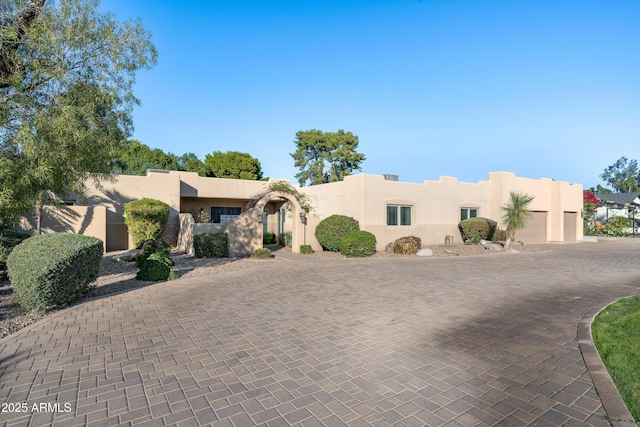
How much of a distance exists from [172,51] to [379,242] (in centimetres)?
1195

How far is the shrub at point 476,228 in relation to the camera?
19.3 metres

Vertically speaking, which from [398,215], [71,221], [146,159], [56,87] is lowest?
[71,221]

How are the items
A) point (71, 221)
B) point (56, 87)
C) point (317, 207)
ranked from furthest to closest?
1. point (317, 207)
2. point (71, 221)
3. point (56, 87)

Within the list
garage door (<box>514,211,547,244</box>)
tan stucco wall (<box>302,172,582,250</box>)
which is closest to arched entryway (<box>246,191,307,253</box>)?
tan stucco wall (<box>302,172,582,250</box>)

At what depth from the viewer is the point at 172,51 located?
30.3ft

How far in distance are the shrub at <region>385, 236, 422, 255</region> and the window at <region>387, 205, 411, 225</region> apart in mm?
1242

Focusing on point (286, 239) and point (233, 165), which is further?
point (233, 165)

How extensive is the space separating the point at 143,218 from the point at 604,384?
1738 cm

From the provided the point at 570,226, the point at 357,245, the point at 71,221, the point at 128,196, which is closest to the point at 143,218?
the point at 128,196

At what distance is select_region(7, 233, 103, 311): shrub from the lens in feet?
19.4

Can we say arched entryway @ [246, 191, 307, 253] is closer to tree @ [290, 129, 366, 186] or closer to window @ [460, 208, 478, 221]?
window @ [460, 208, 478, 221]

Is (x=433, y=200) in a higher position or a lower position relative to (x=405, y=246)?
higher

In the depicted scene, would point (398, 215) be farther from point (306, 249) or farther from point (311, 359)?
point (311, 359)

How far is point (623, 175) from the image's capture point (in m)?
70.2
